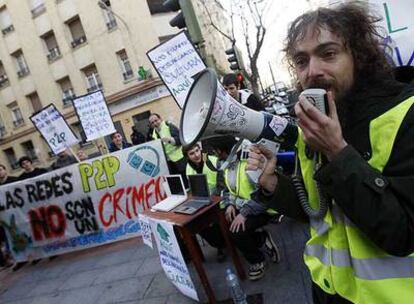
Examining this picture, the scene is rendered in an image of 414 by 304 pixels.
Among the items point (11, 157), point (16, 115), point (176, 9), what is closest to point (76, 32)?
point (16, 115)

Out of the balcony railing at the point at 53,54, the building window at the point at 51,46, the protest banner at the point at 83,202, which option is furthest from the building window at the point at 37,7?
the protest banner at the point at 83,202

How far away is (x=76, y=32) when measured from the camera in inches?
837

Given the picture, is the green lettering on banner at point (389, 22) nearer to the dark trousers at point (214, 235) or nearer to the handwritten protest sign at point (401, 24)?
the handwritten protest sign at point (401, 24)

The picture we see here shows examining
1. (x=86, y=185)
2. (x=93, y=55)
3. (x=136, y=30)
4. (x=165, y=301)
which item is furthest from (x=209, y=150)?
(x=93, y=55)

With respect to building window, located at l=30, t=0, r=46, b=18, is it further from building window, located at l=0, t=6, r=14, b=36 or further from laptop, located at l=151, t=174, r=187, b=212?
laptop, located at l=151, t=174, r=187, b=212

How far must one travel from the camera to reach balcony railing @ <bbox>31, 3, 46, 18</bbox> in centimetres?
2206

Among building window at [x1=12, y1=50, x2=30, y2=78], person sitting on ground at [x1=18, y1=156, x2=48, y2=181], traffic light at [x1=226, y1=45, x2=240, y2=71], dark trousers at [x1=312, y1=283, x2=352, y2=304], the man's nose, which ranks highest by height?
building window at [x1=12, y1=50, x2=30, y2=78]

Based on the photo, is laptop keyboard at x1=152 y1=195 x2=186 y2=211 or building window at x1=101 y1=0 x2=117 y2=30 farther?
building window at x1=101 y1=0 x2=117 y2=30

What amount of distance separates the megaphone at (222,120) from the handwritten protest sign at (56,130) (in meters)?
6.14

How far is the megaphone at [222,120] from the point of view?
147 centimetres

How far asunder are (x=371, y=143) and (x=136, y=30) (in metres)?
19.2

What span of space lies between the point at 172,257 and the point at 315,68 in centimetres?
260

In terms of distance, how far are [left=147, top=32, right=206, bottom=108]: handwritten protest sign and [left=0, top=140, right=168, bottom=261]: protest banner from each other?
3.56 ft

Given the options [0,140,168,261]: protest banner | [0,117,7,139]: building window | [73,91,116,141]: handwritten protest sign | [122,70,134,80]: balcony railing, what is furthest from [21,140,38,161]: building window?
[0,140,168,261]: protest banner
